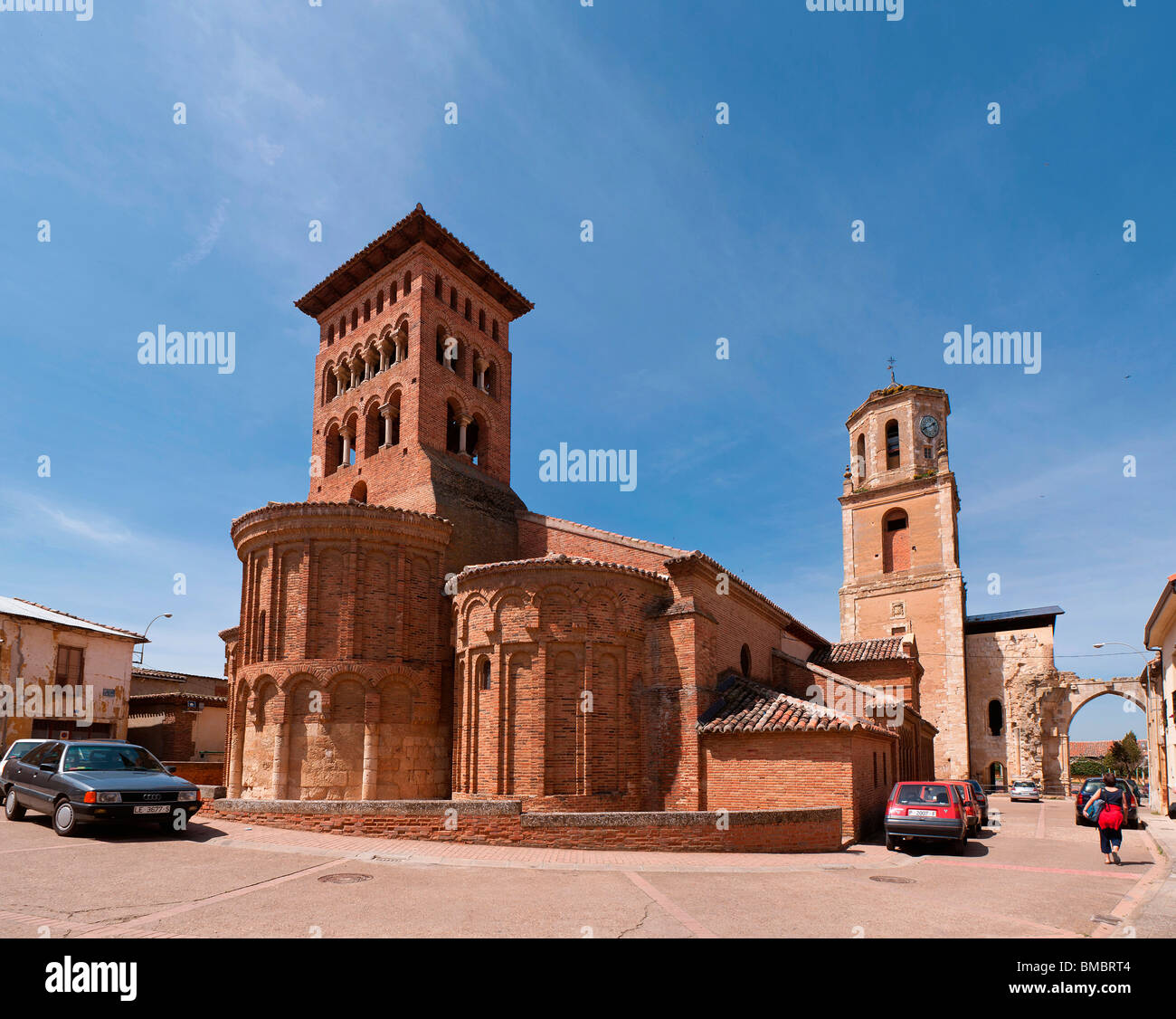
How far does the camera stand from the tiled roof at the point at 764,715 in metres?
16.0

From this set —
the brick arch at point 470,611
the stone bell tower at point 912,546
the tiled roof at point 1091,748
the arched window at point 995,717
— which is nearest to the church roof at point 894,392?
the stone bell tower at point 912,546

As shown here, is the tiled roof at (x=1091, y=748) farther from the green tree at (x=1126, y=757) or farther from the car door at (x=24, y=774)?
the car door at (x=24, y=774)

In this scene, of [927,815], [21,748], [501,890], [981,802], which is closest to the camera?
[501,890]

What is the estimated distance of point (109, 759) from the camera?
12.8 m

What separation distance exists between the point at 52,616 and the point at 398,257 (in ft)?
65.2

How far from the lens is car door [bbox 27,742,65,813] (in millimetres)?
12305

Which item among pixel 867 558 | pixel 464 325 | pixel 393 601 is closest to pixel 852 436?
pixel 867 558

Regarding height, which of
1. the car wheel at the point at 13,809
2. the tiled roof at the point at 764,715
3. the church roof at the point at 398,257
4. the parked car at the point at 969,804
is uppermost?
the church roof at the point at 398,257

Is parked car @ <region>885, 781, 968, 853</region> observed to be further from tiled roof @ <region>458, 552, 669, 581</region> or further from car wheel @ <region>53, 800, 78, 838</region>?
car wheel @ <region>53, 800, 78, 838</region>

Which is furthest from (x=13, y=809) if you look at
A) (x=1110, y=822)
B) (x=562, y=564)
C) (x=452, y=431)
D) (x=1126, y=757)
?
(x=1126, y=757)

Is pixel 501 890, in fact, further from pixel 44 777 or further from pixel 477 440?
pixel 477 440

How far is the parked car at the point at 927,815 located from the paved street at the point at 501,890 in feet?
2.47
